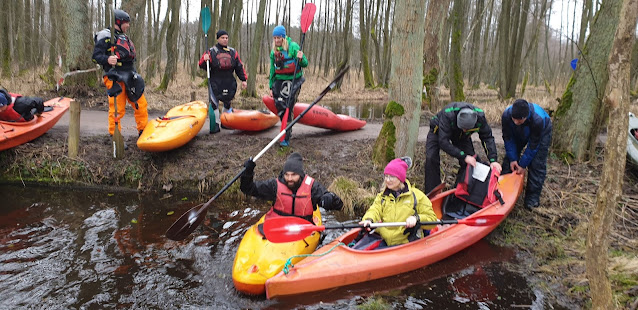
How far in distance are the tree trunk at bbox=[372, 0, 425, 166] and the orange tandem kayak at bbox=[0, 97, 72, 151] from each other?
15.9ft

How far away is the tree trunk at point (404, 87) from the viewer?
5062mm

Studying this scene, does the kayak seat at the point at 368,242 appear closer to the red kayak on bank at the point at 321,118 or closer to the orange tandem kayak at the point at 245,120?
the red kayak on bank at the point at 321,118

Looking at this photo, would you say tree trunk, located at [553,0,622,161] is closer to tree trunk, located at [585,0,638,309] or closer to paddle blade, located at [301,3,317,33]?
paddle blade, located at [301,3,317,33]

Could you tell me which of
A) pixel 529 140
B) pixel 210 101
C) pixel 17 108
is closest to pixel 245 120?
pixel 210 101

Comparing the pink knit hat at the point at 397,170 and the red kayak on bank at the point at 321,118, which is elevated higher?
the red kayak on bank at the point at 321,118

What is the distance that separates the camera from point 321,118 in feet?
22.9

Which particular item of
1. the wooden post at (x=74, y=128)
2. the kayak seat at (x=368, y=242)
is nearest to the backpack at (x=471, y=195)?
the kayak seat at (x=368, y=242)

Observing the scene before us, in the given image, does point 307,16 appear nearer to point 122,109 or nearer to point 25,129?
point 122,109

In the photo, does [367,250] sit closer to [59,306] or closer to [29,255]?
[59,306]

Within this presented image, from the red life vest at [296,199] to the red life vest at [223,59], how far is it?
10.0 ft

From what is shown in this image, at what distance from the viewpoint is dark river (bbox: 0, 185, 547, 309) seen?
128 inches

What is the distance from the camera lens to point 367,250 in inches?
145

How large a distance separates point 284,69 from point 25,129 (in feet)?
12.1

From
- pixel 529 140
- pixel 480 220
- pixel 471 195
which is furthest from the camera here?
pixel 471 195
